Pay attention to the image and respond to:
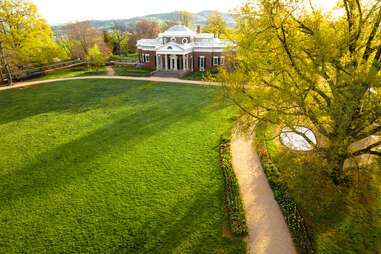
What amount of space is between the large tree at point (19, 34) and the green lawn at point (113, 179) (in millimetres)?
13300

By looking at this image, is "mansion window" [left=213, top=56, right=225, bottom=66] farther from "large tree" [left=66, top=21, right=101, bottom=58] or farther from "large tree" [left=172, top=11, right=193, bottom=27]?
"large tree" [left=172, top=11, right=193, bottom=27]

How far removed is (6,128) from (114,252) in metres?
17.6

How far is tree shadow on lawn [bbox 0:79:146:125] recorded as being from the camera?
76.9 feet

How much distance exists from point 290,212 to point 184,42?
3636 cm

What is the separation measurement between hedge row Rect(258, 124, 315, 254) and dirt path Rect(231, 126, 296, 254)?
0.73 feet

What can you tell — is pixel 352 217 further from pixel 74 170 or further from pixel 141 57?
pixel 141 57

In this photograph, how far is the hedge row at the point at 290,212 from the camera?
9.04m

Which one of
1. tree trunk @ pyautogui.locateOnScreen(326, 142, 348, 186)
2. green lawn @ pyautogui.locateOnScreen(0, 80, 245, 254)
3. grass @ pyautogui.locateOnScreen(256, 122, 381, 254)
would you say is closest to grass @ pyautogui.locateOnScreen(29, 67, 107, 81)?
green lawn @ pyautogui.locateOnScreen(0, 80, 245, 254)

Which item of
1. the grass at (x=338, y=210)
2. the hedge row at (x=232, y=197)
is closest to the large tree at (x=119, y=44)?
the hedge row at (x=232, y=197)

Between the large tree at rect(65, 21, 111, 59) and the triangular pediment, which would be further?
the large tree at rect(65, 21, 111, 59)

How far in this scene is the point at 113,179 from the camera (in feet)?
42.9

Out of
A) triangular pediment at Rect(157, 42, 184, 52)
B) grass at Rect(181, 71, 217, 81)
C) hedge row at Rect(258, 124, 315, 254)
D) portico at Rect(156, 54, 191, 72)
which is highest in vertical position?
triangular pediment at Rect(157, 42, 184, 52)

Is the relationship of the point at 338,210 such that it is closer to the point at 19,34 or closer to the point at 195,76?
the point at 195,76

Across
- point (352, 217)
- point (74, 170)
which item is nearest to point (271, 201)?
point (352, 217)
